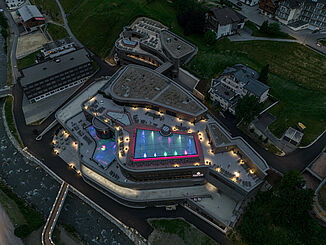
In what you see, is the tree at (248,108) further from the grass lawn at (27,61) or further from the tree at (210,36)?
the grass lawn at (27,61)

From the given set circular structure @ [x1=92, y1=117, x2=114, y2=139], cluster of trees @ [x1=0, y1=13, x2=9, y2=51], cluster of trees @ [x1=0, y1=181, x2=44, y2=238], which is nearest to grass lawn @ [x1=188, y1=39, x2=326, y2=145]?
circular structure @ [x1=92, y1=117, x2=114, y2=139]

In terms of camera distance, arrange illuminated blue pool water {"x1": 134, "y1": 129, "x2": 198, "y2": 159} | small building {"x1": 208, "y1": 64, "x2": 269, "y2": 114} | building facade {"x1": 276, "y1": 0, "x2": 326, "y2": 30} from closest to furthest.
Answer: illuminated blue pool water {"x1": 134, "y1": 129, "x2": 198, "y2": 159} → small building {"x1": 208, "y1": 64, "x2": 269, "y2": 114} → building facade {"x1": 276, "y1": 0, "x2": 326, "y2": 30}

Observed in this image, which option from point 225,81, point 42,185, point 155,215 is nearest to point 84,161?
point 42,185

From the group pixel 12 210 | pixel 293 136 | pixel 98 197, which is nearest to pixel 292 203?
pixel 293 136

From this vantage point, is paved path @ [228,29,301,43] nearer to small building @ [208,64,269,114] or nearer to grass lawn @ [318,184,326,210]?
small building @ [208,64,269,114]

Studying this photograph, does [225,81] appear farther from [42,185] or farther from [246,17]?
[42,185]

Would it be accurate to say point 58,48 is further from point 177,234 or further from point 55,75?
point 177,234
